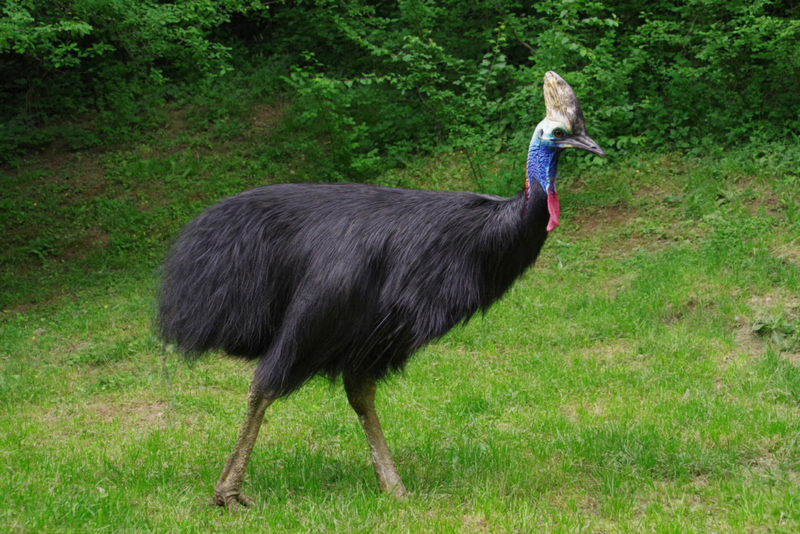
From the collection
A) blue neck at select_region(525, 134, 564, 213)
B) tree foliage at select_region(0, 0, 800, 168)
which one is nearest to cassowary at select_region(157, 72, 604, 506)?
blue neck at select_region(525, 134, 564, 213)

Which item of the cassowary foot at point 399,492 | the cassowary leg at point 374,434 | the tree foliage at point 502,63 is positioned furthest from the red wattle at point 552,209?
the tree foliage at point 502,63

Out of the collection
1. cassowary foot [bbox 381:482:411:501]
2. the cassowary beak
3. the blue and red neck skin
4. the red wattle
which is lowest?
cassowary foot [bbox 381:482:411:501]

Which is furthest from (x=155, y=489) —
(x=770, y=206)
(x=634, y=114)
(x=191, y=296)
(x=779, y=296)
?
(x=634, y=114)

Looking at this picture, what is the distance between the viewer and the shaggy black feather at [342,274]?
386 cm

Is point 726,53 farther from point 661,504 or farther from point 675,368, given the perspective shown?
point 661,504

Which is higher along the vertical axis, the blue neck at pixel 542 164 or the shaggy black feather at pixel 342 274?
the blue neck at pixel 542 164

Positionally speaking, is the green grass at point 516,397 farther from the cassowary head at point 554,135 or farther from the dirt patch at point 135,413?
the cassowary head at point 554,135

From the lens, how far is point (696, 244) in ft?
25.8

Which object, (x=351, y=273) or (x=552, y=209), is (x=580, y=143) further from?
(x=351, y=273)

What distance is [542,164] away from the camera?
147 inches

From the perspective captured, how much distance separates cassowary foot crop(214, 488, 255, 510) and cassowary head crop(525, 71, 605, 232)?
1945 mm

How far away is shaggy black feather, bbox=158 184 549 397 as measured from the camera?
386 cm

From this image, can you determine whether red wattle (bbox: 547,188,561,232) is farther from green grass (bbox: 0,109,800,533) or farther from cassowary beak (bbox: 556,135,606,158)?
green grass (bbox: 0,109,800,533)

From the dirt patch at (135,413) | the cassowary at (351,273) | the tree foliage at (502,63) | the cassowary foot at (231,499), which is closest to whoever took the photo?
the cassowary at (351,273)
